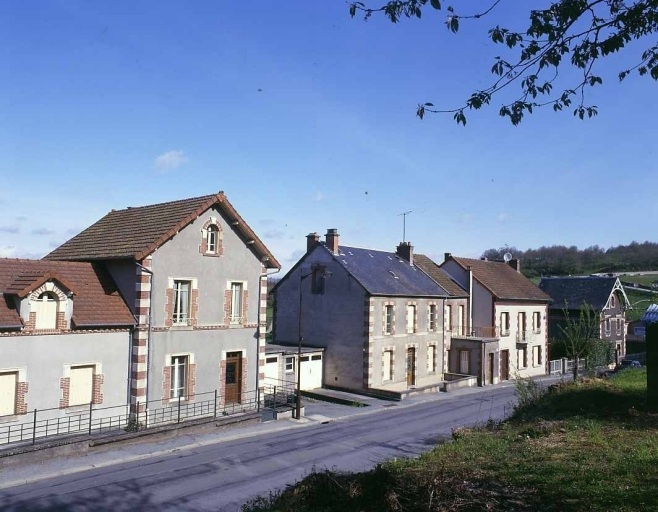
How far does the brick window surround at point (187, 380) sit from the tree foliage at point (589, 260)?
238 ft

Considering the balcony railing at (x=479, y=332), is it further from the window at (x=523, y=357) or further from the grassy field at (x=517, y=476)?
the grassy field at (x=517, y=476)

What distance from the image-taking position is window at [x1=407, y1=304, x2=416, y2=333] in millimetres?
33531

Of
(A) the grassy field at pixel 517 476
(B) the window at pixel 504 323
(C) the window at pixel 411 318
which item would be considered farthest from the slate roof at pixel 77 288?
(B) the window at pixel 504 323

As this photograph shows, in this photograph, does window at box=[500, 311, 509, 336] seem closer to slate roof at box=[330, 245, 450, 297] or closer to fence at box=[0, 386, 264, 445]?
slate roof at box=[330, 245, 450, 297]

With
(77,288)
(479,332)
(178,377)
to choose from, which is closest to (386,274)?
(479,332)

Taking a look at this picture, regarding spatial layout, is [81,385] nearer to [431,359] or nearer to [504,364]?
[431,359]

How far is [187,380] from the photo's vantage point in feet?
71.5

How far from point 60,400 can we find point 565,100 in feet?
57.3

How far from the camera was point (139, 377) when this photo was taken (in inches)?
787

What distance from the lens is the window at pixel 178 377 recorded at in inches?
843

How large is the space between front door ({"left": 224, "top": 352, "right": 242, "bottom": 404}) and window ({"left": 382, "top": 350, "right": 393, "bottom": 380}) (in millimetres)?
10460

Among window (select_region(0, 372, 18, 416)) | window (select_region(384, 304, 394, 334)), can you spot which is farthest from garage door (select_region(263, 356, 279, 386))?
window (select_region(0, 372, 18, 416))

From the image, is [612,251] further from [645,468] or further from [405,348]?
[645,468]

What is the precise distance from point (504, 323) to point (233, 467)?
28416mm
